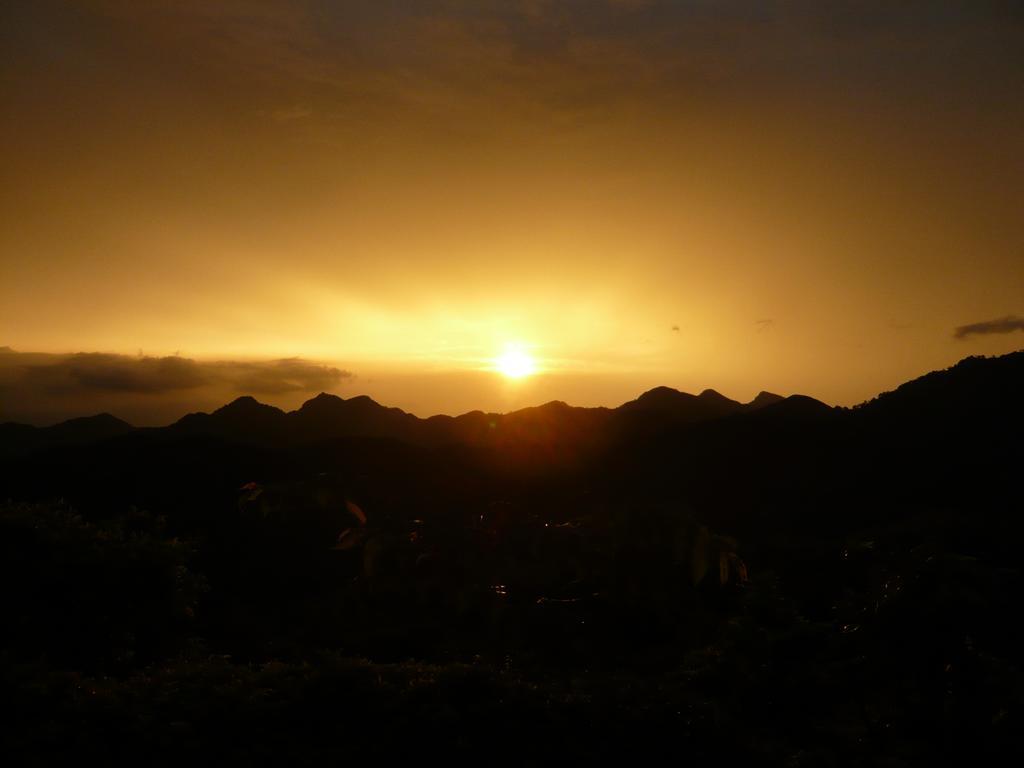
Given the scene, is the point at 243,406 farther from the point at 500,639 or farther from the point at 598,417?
the point at 500,639

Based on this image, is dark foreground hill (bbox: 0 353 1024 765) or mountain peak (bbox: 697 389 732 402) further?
mountain peak (bbox: 697 389 732 402)

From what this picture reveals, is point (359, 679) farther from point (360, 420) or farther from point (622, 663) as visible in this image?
point (360, 420)

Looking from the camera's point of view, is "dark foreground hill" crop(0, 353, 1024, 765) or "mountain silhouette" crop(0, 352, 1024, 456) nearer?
"dark foreground hill" crop(0, 353, 1024, 765)

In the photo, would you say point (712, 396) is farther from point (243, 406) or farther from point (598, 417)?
point (243, 406)

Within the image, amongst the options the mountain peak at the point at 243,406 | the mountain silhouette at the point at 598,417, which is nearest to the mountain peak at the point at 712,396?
the mountain silhouette at the point at 598,417

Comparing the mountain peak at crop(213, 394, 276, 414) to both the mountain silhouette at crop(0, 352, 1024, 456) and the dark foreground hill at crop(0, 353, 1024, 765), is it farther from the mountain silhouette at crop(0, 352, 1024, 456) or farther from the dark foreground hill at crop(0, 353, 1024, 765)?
the dark foreground hill at crop(0, 353, 1024, 765)

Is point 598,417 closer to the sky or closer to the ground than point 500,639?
closer to the sky

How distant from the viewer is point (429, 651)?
2292cm

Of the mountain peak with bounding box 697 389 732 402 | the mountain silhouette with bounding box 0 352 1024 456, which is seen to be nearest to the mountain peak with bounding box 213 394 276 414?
the mountain silhouette with bounding box 0 352 1024 456

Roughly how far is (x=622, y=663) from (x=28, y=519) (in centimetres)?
1636

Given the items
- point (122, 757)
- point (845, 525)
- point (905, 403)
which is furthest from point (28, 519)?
point (905, 403)

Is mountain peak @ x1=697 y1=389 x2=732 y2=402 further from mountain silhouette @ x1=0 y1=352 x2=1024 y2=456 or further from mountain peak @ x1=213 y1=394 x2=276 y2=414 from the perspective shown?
mountain peak @ x1=213 y1=394 x2=276 y2=414

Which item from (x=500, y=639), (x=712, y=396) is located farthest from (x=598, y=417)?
(x=500, y=639)

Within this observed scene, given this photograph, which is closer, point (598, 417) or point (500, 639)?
point (500, 639)
